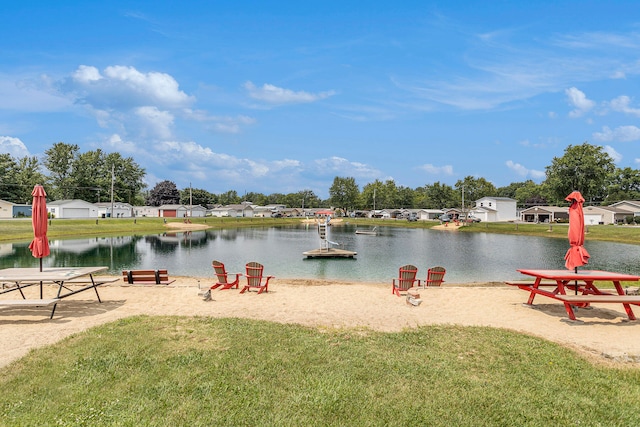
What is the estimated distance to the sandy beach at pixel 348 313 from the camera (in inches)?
331

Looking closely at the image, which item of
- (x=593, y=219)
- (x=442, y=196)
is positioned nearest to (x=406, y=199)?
(x=442, y=196)

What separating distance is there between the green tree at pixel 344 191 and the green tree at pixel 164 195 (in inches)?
2338

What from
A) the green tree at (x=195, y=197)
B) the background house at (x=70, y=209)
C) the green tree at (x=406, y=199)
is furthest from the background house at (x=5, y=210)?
the green tree at (x=406, y=199)

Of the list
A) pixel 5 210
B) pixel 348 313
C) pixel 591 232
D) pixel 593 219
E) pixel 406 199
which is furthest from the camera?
pixel 406 199

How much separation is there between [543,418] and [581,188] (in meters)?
109

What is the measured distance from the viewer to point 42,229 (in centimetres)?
1140

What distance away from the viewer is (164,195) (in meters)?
130

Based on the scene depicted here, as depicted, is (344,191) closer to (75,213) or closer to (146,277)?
(75,213)

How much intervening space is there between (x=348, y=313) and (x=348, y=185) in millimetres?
135234

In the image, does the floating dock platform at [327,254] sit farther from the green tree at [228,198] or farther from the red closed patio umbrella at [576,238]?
the green tree at [228,198]

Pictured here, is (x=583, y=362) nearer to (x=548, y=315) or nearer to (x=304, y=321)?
(x=548, y=315)

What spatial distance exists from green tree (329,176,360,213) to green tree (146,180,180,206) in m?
59.4

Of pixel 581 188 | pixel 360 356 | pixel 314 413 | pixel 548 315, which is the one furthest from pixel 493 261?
pixel 581 188

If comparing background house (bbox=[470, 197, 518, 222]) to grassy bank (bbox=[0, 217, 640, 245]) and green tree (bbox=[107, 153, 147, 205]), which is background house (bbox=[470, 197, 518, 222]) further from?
green tree (bbox=[107, 153, 147, 205])
